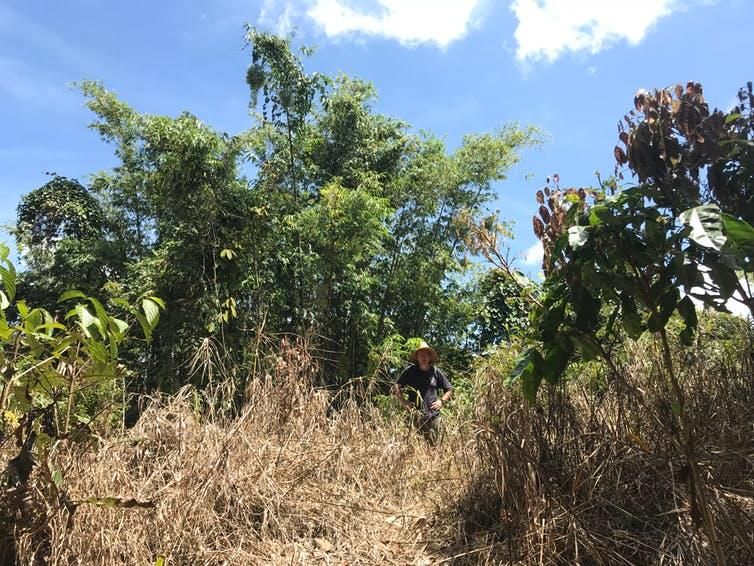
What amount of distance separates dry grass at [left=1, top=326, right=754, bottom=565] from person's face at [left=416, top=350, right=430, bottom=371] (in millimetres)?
1570

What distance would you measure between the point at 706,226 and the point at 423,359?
3712 mm

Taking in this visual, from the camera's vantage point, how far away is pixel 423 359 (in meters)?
5.11

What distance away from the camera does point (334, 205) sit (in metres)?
7.83

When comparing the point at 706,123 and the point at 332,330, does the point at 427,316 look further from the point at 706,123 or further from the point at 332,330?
the point at 706,123

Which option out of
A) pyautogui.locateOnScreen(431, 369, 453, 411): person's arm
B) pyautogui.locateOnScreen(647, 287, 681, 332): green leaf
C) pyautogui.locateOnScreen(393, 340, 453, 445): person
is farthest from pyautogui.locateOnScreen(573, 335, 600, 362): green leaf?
pyautogui.locateOnScreen(431, 369, 453, 411): person's arm

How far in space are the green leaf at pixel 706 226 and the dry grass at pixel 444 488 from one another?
902 mm

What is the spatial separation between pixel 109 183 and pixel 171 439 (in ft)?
28.9

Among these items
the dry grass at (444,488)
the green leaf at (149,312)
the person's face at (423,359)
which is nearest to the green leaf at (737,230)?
the dry grass at (444,488)

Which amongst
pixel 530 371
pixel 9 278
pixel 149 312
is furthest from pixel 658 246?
pixel 9 278

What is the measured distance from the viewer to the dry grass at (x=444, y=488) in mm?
2369

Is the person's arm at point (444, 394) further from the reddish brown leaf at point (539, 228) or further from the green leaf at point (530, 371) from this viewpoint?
the green leaf at point (530, 371)

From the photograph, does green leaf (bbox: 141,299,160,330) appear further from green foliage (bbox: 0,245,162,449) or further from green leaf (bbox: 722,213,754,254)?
green leaf (bbox: 722,213,754,254)

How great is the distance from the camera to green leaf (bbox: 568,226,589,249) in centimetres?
168

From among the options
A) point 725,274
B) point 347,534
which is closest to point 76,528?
point 347,534
